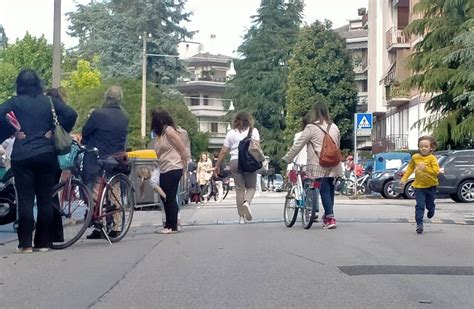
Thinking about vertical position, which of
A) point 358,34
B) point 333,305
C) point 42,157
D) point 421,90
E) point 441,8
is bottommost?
point 333,305

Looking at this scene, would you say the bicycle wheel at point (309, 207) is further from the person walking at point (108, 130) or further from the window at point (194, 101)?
the window at point (194, 101)

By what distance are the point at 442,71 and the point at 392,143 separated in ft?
61.9

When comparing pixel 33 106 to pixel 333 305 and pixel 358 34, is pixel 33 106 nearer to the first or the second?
pixel 333 305

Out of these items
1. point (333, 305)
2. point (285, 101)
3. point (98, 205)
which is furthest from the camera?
point (285, 101)

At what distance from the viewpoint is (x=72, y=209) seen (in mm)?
10844

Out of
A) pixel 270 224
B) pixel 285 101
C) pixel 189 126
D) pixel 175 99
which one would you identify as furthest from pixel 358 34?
pixel 270 224

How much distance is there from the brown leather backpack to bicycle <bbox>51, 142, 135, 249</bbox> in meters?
2.99

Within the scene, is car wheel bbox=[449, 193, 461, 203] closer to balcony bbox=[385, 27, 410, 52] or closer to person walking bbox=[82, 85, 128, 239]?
person walking bbox=[82, 85, 128, 239]

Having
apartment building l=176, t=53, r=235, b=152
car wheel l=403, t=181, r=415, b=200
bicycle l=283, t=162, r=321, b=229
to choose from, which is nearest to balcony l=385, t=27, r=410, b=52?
car wheel l=403, t=181, r=415, b=200

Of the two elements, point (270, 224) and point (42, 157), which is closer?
point (42, 157)

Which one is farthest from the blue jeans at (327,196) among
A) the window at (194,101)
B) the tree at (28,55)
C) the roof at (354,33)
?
the window at (194,101)

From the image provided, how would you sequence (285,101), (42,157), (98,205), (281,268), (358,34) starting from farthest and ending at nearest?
(358,34) → (285,101) → (98,205) → (42,157) → (281,268)

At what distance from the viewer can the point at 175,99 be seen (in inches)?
2493

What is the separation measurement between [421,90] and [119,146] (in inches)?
1262
